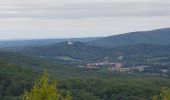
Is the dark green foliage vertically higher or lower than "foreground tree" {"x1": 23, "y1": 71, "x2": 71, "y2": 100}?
lower

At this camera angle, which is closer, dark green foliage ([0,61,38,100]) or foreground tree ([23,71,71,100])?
foreground tree ([23,71,71,100])

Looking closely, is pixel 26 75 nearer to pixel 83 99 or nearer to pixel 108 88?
pixel 108 88

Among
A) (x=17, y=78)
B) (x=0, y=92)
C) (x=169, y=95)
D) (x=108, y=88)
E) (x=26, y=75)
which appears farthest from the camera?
(x=26, y=75)

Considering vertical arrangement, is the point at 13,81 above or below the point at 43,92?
below

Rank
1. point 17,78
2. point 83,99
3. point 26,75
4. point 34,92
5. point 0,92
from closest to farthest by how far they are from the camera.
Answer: point 34,92 → point 83,99 → point 0,92 → point 17,78 → point 26,75

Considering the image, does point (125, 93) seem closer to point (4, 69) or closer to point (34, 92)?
point (4, 69)

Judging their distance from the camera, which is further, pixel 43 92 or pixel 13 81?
pixel 13 81

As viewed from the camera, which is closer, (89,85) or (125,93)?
(125,93)

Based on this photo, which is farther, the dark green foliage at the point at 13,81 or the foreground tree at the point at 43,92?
the dark green foliage at the point at 13,81

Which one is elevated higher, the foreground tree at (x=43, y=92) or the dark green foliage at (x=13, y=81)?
the foreground tree at (x=43, y=92)

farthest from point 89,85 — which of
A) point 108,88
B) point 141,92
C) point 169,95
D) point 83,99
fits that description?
point 169,95

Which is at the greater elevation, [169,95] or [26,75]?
[169,95]
